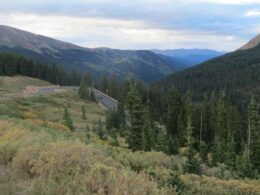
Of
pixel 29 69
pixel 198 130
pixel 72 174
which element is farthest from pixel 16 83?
pixel 72 174

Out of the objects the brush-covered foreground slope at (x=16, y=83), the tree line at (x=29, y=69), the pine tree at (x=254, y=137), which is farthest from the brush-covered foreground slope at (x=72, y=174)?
the tree line at (x=29, y=69)

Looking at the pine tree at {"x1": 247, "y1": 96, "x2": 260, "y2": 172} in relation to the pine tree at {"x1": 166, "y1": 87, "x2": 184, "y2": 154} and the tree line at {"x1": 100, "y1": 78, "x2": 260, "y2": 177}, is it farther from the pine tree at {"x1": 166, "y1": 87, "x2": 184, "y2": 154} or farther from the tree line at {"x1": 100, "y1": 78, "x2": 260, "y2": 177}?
the pine tree at {"x1": 166, "y1": 87, "x2": 184, "y2": 154}

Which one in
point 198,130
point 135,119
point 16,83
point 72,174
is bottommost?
point 198,130

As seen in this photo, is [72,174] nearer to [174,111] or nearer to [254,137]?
[254,137]

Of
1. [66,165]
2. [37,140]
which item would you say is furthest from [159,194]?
A: [37,140]

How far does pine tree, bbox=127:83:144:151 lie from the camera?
119 ft

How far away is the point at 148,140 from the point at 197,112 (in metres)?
34.6

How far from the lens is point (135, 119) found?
3700 cm

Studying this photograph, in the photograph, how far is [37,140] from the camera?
1198 centimetres

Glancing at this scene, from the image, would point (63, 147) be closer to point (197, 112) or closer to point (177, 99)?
point (177, 99)

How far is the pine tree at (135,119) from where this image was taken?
3621 cm

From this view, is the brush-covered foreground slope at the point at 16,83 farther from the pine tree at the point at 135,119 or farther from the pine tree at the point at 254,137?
the pine tree at the point at 135,119

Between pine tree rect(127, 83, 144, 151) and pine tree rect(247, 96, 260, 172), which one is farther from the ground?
pine tree rect(127, 83, 144, 151)

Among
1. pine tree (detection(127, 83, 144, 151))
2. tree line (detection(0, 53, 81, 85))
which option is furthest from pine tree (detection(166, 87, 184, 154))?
tree line (detection(0, 53, 81, 85))
